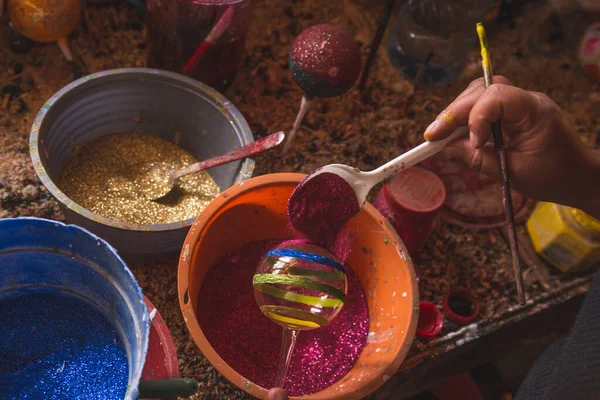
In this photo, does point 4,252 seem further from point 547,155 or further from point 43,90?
point 547,155

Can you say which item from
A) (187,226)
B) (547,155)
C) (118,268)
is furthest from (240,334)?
(547,155)

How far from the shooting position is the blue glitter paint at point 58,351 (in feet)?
2.60

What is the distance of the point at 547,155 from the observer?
919 mm

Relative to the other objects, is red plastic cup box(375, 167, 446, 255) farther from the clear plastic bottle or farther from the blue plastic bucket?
the blue plastic bucket

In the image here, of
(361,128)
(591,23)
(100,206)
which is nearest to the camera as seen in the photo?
(100,206)

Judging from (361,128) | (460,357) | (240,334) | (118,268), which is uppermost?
(118,268)

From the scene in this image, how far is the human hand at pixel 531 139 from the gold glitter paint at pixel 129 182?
52 centimetres

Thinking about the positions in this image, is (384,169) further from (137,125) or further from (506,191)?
(137,125)

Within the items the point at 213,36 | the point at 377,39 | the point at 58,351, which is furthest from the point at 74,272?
the point at 377,39

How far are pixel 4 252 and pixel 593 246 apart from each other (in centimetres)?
109

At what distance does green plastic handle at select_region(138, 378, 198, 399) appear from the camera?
62 centimetres

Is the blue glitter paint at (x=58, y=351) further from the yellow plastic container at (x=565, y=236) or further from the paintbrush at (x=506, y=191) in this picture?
the yellow plastic container at (x=565, y=236)

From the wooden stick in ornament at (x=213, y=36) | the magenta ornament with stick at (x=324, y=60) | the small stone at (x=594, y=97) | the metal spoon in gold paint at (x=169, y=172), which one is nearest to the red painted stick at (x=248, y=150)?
the metal spoon in gold paint at (x=169, y=172)

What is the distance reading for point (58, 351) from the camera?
83 cm
